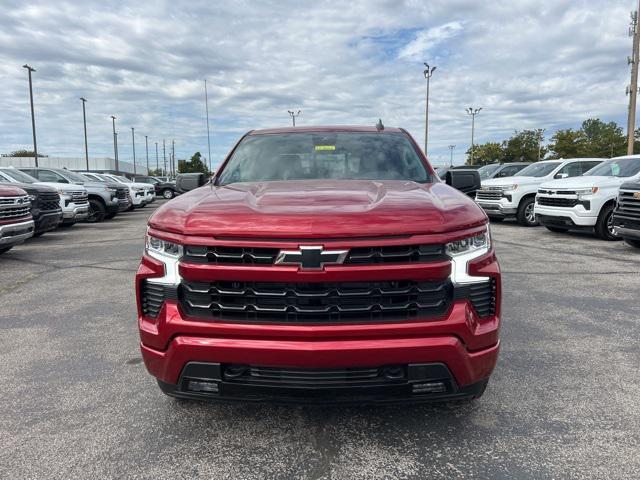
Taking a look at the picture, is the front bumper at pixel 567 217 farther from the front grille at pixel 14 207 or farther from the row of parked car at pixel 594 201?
the front grille at pixel 14 207

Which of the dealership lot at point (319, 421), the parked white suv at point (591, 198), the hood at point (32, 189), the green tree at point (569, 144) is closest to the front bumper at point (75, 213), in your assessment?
the hood at point (32, 189)

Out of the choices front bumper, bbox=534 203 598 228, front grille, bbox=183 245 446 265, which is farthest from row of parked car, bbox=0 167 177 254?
front bumper, bbox=534 203 598 228

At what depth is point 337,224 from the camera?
7.39ft

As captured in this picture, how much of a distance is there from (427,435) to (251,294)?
1277mm

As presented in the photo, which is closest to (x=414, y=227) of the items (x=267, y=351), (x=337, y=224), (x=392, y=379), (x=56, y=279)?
(x=337, y=224)

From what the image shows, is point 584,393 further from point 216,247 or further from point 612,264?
point 612,264

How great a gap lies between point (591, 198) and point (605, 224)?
2.32 feet

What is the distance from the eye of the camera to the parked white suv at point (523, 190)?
12906mm

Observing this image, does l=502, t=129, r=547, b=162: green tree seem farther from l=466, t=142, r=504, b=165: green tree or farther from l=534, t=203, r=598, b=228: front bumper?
l=534, t=203, r=598, b=228: front bumper

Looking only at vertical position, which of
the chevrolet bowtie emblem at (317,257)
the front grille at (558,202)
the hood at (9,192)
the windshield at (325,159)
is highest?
the windshield at (325,159)

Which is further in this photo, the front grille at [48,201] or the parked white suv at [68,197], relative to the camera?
the parked white suv at [68,197]

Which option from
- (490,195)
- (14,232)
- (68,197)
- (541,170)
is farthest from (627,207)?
(68,197)

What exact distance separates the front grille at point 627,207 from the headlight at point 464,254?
7.00 meters

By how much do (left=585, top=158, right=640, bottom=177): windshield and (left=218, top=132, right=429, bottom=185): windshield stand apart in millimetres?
8373
